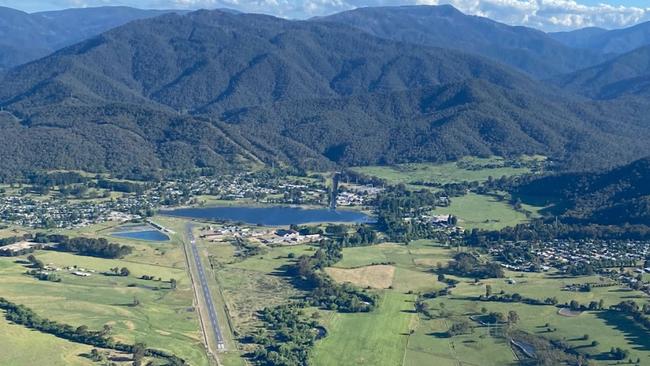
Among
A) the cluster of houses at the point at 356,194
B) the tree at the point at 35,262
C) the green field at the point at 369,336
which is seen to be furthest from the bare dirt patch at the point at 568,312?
the cluster of houses at the point at 356,194

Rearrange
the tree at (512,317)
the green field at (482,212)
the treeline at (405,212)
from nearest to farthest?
the tree at (512,317) < the treeline at (405,212) < the green field at (482,212)

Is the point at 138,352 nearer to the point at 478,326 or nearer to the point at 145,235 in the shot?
the point at 478,326

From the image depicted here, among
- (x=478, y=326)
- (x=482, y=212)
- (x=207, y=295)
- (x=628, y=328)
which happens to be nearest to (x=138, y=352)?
(x=207, y=295)

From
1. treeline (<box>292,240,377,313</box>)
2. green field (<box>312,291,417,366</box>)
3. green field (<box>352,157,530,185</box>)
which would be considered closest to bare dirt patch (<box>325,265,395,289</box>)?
treeline (<box>292,240,377,313</box>)

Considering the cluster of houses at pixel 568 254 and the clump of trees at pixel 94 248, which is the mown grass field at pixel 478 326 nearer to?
the cluster of houses at pixel 568 254

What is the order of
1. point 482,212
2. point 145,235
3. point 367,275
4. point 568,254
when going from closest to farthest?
1. point 367,275
2. point 568,254
3. point 145,235
4. point 482,212

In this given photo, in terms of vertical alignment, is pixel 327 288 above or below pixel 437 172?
below
